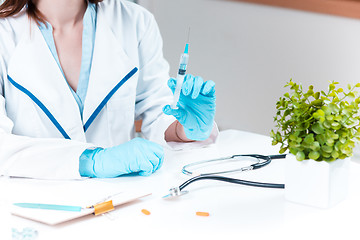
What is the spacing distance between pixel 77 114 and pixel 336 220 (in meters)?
0.97

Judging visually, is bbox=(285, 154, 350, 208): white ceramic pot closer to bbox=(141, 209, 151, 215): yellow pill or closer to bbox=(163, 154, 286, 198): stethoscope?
bbox=(163, 154, 286, 198): stethoscope

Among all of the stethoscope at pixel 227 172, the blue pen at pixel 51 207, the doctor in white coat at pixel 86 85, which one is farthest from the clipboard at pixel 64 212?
the doctor in white coat at pixel 86 85

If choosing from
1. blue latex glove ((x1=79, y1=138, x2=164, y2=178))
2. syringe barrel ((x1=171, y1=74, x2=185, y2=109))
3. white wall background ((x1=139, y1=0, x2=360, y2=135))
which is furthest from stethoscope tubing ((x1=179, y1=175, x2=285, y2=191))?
white wall background ((x1=139, y1=0, x2=360, y2=135))

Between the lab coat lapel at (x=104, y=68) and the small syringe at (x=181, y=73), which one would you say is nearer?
the small syringe at (x=181, y=73)

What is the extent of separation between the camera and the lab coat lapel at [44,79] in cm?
167

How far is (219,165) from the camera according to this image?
1.46 meters

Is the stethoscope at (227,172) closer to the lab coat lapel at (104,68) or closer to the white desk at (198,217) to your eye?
the white desk at (198,217)

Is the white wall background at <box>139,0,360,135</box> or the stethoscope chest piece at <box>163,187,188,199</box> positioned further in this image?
the white wall background at <box>139,0,360,135</box>

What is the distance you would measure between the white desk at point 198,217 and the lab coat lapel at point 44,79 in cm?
42

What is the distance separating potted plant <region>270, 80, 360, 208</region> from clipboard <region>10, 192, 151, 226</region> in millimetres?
379

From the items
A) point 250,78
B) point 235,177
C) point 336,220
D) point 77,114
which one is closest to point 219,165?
point 235,177

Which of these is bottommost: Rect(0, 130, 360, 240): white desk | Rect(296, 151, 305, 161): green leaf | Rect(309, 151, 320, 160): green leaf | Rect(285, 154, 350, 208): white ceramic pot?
Rect(0, 130, 360, 240): white desk

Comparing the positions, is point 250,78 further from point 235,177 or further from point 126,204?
point 126,204

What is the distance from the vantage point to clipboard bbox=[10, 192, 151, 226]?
3.46 ft
